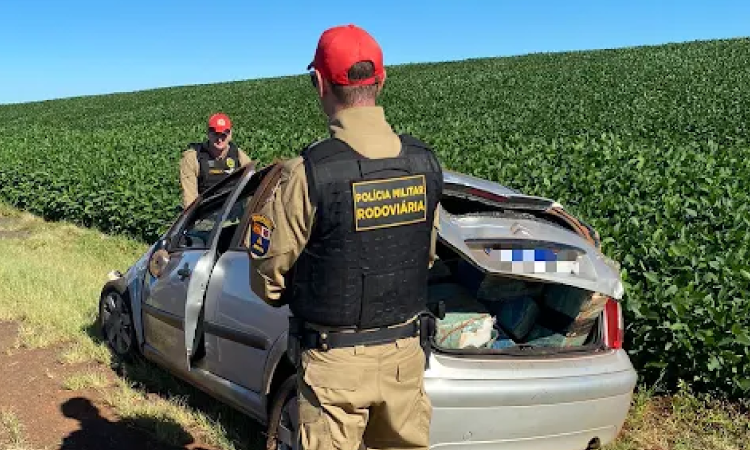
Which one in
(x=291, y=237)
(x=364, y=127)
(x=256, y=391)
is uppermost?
(x=364, y=127)

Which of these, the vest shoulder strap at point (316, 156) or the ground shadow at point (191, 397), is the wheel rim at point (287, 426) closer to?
the ground shadow at point (191, 397)

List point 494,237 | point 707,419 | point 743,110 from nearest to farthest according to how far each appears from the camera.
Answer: point 494,237
point 707,419
point 743,110

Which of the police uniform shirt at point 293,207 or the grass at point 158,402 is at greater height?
the police uniform shirt at point 293,207

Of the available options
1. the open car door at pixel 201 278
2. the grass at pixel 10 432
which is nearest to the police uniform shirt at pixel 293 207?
the open car door at pixel 201 278

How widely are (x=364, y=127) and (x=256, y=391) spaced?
2.02 m

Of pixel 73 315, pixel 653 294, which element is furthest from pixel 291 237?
pixel 73 315

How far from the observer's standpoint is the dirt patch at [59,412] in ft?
14.5

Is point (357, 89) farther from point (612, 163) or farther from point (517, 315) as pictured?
point (612, 163)

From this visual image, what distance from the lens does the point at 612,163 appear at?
335 inches

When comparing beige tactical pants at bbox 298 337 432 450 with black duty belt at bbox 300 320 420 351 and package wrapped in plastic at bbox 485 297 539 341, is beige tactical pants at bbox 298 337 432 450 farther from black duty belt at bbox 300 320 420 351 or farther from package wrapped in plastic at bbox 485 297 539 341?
package wrapped in plastic at bbox 485 297 539 341

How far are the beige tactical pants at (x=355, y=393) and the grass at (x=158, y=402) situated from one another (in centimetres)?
187

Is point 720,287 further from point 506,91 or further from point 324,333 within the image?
point 506,91

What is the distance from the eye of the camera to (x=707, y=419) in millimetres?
4359

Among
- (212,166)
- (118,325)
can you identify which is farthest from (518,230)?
(212,166)
